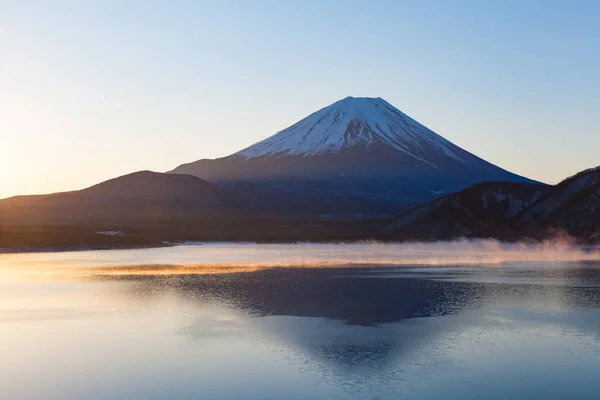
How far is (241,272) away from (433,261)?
21.8 meters

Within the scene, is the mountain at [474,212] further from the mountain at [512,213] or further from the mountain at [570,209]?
the mountain at [570,209]

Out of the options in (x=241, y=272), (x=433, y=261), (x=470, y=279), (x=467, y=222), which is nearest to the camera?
(x=470, y=279)

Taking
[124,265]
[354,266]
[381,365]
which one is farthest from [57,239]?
[381,365]

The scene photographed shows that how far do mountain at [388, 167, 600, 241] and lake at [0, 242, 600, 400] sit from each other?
236 feet

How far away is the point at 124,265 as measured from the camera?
6756 centimetres

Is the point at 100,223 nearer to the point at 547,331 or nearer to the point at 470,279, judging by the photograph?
the point at 470,279

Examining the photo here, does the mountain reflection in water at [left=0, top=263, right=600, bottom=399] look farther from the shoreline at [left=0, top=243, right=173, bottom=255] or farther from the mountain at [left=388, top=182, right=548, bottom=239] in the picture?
the mountain at [left=388, top=182, right=548, bottom=239]

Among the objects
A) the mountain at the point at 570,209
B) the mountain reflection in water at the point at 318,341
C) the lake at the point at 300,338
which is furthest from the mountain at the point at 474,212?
the mountain reflection in water at the point at 318,341

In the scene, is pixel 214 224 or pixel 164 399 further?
pixel 214 224

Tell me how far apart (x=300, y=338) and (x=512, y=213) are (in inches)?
4684

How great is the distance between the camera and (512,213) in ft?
459

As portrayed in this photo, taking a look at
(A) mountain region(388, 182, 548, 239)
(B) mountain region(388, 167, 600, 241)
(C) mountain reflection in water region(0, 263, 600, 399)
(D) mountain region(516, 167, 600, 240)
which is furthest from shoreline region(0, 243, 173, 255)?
(D) mountain region(516, 167, 600, 240)

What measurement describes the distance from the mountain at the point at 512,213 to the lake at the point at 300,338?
71948 mm

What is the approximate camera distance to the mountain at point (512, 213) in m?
120
